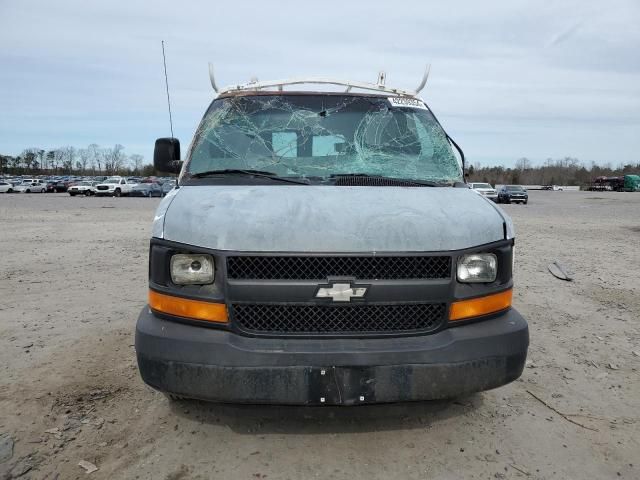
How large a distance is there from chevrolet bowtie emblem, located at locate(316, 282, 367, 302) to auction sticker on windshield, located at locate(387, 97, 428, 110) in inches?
86.4

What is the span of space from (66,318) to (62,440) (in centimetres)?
276

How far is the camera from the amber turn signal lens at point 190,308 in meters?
2.62

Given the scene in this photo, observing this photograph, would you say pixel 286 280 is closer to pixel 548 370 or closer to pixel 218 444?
pixel 218 444

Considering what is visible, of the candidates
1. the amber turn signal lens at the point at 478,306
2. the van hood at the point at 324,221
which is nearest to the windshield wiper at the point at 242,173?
the van hood at the point at 324,221

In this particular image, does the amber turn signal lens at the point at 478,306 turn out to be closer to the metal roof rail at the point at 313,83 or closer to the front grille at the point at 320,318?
the front grille at the point at 320,318

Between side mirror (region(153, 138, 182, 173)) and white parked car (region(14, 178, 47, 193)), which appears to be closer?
side mirror (region(153, 138, 182, 173))

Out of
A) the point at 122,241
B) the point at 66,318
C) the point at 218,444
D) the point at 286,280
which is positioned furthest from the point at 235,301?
the point at 122,241

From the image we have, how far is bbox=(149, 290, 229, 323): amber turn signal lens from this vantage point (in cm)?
262

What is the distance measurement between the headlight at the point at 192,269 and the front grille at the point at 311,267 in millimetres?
129

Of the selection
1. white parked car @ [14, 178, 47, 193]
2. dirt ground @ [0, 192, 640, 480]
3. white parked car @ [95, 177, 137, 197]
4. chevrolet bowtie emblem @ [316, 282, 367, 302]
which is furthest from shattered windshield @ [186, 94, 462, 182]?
white parked car @ [14, 178, 47, 193]

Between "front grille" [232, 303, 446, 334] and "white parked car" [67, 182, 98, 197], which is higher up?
"front grille" [232, 303, 446, 334]

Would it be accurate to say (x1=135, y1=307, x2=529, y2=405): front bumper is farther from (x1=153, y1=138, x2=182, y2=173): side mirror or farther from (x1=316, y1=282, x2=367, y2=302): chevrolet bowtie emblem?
(x1=153, y1=138, x2=182, y2=173): side mirror

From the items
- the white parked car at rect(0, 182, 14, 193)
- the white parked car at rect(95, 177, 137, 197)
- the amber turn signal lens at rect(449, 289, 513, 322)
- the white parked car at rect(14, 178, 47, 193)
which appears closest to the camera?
the amber turn signal lens at rect(449, 289, 513, 322)

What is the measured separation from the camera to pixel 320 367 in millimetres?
2523
